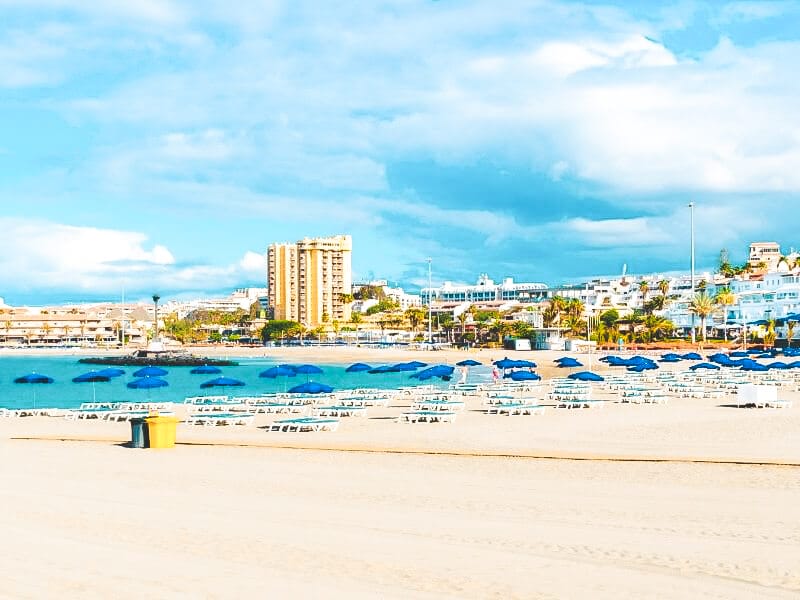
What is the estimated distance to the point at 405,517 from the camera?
12.7 m

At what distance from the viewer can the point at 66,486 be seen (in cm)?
1567

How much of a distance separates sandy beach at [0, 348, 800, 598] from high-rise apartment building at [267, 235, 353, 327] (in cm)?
16270

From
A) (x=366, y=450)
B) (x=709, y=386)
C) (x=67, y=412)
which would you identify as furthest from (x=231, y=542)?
(x=709, y=386)

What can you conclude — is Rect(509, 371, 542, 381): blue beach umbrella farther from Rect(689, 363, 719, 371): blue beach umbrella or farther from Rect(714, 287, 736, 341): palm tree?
Rect(714, 287, 736, 341): palm tree

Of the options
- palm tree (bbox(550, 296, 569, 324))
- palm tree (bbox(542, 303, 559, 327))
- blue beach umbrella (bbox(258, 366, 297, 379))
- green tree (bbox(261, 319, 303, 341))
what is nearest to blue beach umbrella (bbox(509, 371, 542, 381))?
blue beach umbrella (bbox(258, 366, 297, 379))

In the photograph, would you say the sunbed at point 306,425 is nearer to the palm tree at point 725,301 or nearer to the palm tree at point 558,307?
the palm tree at point 725,301

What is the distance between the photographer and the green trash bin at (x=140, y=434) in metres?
21.2

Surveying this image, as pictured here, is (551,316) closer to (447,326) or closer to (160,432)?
(447,326)

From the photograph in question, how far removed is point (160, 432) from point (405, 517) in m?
10.1

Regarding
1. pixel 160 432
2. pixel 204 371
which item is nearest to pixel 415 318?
pixel 204 371

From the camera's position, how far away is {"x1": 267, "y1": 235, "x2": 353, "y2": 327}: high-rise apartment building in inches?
7333

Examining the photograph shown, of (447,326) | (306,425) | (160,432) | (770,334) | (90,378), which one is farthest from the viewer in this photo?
(447,326)

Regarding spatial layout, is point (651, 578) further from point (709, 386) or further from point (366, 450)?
point (709, 386)

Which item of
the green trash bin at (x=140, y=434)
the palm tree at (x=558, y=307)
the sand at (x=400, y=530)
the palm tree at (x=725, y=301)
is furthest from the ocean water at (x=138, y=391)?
the palm tree at (x=725, y=301)
